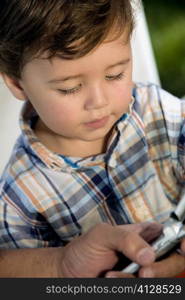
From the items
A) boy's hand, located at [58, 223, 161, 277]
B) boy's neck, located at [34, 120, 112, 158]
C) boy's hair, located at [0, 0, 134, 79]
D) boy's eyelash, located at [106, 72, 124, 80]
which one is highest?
boy's hair, located at [0, 0, 134, 79]

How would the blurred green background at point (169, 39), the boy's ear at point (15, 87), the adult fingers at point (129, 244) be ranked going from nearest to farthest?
1. the adult fingers at point (129, 244)
2. the boy's ear at point (15, 87)
3. the blurred green background at point (169, 39)

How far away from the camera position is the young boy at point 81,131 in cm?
92

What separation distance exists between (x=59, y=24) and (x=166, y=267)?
414 mm

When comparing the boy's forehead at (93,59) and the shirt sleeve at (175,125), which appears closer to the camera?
the boy's forehead at (93,59)

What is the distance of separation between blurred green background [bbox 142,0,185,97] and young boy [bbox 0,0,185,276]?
1.04 m

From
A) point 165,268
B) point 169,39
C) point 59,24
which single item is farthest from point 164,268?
point 169,39

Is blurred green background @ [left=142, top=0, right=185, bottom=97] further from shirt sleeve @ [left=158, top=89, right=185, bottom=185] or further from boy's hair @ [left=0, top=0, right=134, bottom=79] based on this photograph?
boy's hair @ [left=0, top=0, right=134, bottom=79]

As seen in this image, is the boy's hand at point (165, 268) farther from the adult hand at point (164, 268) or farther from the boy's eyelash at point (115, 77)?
the boy's eyelash at point (115, 77)

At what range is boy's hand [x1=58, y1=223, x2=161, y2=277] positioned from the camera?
2.77ft

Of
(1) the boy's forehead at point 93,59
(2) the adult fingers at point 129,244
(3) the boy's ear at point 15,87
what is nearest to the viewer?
(2) the adult fingers at point 129,244

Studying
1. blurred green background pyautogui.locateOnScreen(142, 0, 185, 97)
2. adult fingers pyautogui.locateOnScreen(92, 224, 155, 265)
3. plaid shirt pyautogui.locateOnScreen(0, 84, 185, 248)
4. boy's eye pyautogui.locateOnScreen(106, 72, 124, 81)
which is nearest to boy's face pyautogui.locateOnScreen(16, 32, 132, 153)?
boy's eye pyautogui.locateOnScreen(106, 72, 124, 81)

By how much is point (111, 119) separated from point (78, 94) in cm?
10

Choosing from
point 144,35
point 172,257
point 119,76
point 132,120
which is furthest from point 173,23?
point 172,257

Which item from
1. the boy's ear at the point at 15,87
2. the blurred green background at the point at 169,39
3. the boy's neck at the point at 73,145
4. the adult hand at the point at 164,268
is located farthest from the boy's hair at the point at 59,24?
the blurred green background at the point at 169,39
